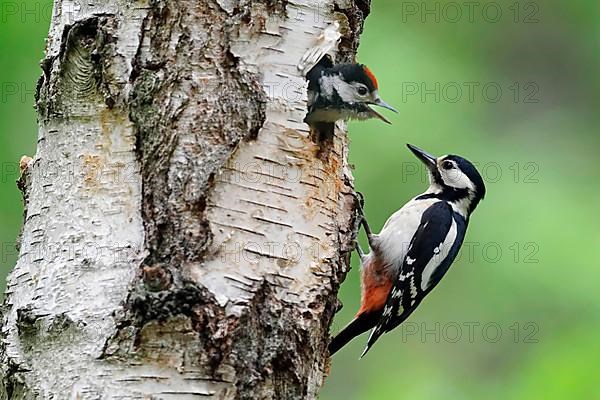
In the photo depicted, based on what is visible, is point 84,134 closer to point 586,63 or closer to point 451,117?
point 451,117

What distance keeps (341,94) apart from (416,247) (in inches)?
60.7

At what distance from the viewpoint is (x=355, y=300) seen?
19.8 ft

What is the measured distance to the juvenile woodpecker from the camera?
3.29 m

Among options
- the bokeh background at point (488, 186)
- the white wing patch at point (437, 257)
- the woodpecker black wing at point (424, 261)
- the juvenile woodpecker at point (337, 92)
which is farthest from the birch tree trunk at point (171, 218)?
the bokeh background at point (488, 186)

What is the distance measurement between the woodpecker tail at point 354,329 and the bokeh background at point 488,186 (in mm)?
336

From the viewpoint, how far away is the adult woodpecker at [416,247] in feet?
15.2

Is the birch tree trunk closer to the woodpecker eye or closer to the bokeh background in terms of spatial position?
the bokeh background

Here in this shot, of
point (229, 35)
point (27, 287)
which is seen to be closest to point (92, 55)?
point (229, 35)

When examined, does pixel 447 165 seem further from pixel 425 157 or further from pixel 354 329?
pixel 354 329

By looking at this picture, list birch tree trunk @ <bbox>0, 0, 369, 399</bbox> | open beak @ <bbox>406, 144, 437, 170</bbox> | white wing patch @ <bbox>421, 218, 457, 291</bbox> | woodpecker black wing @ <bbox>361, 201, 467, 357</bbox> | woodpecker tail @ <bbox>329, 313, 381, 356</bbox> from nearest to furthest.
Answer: birch tree trunk @ <bbox>0, 0, 369, 399</bbox>
woodpecker tail @ <bbox>329, 313, 381, 356</bbox>
woodpecker black wing @ <bbox>361, 201, 467, 357</bbox>
white wing patch @ <bbox>421, 218, 457, 291</bbox>
open beak @ <bbox>406, 144, 437, 170</bbox>

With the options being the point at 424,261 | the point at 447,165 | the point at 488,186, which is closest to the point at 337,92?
the point at 424,261

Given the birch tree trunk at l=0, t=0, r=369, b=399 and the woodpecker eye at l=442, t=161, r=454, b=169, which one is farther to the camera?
the woodpecker eye at l=442, t=161, r=454, b=169

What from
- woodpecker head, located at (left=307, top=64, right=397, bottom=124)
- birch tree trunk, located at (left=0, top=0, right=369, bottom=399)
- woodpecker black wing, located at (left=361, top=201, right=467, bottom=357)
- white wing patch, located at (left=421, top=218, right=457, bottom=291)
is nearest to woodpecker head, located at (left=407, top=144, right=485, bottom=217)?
woodpecker black wing, located at (left=361, top=201, right=467, bottom=357)

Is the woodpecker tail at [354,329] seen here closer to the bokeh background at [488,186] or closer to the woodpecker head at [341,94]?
the bokeh background at [488,186]
